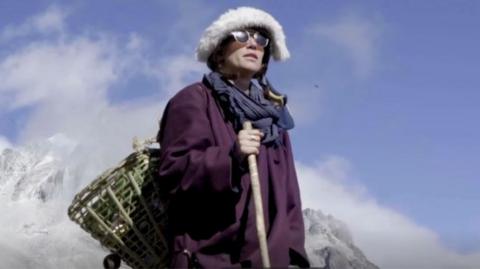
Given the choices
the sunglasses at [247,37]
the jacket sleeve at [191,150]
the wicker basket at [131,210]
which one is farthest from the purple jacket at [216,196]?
the sunglasses at [247,37]

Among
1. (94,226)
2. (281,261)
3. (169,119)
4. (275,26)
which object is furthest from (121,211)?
(275,26)

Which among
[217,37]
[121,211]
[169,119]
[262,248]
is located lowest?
[262,248]

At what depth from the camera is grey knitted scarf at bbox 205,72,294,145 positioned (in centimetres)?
439

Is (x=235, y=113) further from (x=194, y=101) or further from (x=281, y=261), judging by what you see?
(x=281, y=261)

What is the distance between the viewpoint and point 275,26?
4742 millimetres

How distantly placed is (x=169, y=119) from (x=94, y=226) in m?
0.64

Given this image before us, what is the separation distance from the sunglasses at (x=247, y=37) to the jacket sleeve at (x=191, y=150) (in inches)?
13.2

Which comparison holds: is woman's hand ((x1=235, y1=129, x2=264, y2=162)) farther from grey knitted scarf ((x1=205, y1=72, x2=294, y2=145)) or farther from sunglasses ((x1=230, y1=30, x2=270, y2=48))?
sunglasses ((x1=230, y1=30, x2=270, y2=48))

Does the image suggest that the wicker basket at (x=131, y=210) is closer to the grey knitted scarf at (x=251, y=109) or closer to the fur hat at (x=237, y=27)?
the grey knitted scarf at (x=251, y=109)

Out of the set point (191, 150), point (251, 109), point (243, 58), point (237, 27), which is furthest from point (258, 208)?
point (237, 27)

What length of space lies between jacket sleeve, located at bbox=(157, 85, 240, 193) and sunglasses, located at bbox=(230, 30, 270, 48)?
34 centimetres

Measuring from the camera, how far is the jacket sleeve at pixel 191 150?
4055mm

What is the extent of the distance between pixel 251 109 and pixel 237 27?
0.48 m

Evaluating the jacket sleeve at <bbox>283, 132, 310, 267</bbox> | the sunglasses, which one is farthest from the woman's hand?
the sunglasses
